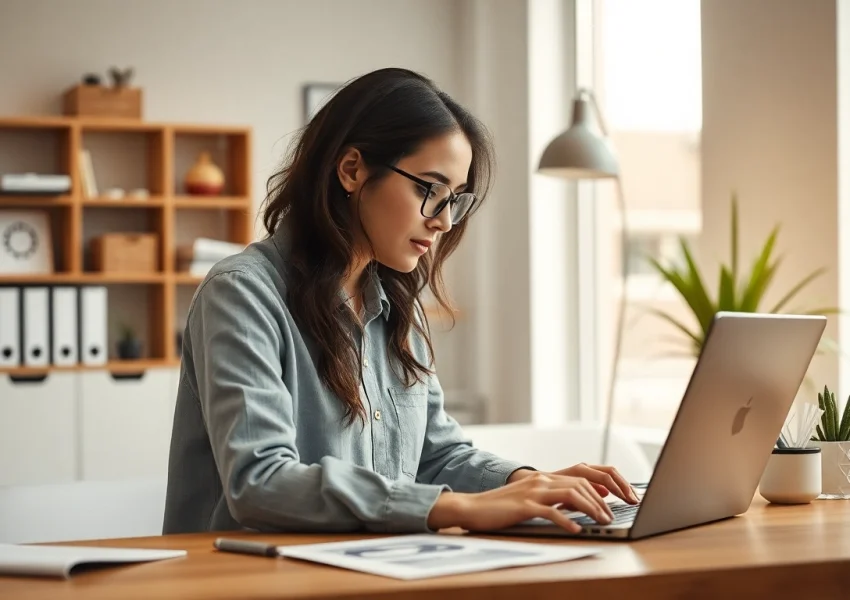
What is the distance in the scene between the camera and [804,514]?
1.62 metres

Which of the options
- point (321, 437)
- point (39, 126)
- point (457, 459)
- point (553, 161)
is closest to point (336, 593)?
point (321, 437)

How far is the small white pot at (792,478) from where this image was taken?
1.73m

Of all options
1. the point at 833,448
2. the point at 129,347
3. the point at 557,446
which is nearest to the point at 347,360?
the point at 833,448

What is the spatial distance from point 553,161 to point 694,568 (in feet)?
7.95

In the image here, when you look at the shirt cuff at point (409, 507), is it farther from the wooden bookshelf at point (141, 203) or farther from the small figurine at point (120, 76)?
the small figurine at point (120, 76)

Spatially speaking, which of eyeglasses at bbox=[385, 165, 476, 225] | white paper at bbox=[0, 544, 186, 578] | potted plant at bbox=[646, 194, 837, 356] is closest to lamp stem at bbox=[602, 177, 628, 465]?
potted plant at bbox=[646, 194, 837, 356]

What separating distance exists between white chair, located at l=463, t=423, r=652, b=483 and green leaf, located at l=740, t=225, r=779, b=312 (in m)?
0.47

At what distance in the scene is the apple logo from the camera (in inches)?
58.1

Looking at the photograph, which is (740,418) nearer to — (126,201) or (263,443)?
(263,443)

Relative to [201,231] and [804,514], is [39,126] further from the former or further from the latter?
[804,514]

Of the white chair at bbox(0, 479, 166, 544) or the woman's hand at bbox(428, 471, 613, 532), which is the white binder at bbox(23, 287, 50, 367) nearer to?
the white chair at bbox(0, 479, 166, 544)

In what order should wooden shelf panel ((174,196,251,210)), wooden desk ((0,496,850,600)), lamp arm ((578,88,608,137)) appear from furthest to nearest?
1. wooden shelf panel ((174,196,251,210))
2. lamp arm ((578,88,608,137))
3. wooden desk ((0,496,850,600))

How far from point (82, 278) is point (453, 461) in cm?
337

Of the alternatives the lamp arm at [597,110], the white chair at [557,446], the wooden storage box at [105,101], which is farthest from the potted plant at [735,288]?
the wooden storage box at [105,101]
